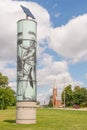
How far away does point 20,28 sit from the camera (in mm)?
32562

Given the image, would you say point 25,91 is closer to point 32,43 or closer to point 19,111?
point 19,111

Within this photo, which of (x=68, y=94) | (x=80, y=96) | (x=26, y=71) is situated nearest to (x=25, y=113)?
(x=26, y=71)

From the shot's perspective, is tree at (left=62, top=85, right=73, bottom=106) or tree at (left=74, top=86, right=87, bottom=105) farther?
tree at (left=62, top=85, right=73, bottom=106)

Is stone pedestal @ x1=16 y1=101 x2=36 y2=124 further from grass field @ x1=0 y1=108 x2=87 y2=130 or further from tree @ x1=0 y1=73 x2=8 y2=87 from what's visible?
tree @ x1=0 y1=73 x2=8 y2=87

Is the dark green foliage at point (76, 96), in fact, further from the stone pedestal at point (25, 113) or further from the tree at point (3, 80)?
the stone pedestal at point (25, 113)

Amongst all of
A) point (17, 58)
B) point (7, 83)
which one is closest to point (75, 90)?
point (7, 83)

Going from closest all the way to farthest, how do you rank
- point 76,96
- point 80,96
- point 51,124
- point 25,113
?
1. point 51,124
2. point 25,113
3. point 76,96
4. point 80,96

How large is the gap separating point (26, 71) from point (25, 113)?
12.9 ft

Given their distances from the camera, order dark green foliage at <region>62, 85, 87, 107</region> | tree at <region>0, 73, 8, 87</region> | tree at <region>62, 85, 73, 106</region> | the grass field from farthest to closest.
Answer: tree at <region>62, 85, 73, 106</region>
dark green foliage at <region>62, 85, 87, 107</region>
tree at <region>0, 73, 8, 87</region>
the grass field

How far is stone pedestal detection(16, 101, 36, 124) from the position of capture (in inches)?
1212

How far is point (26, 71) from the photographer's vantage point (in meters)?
31.8

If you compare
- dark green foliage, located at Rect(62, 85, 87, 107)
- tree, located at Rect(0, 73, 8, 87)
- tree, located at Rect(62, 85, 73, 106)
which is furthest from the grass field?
tree, located at Rect(62, 85, 73, 106)

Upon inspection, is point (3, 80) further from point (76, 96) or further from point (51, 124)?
point (51, 124)

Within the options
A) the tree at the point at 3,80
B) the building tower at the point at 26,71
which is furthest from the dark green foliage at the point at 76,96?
the building tower at the point at 26,71
